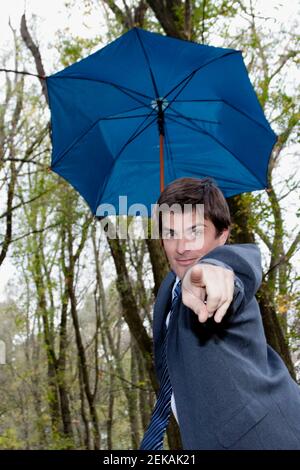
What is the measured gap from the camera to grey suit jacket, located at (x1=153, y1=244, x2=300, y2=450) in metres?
1.29

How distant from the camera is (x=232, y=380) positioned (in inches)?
50.8

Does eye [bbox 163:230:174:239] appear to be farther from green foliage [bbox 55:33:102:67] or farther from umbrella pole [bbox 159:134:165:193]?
green foliage [bbox 55:33:102:67]

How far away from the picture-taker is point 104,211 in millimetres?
3951

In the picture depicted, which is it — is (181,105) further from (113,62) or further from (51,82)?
(51,82)

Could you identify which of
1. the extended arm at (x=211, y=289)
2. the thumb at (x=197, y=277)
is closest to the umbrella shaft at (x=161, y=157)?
the extended arm at (x=211, y=289)

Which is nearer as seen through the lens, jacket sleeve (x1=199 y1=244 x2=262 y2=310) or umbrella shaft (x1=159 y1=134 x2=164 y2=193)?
jacket sleeve (x1=199 y1=244 x2=262 y2=310)

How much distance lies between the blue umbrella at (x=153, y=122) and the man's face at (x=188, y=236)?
1.76 m

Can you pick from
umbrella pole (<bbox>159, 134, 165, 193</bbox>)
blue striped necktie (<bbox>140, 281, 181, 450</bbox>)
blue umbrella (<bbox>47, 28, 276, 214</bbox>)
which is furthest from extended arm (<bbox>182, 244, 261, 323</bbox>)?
blue umbrella (<bbox>47, 28, 276, 214</bbox>)

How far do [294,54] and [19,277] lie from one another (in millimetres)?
12967

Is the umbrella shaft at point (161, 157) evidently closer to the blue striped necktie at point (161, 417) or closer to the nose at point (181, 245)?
the nose at point (181, 245)

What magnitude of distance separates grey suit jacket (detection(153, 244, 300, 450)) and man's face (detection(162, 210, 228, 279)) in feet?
1.32
